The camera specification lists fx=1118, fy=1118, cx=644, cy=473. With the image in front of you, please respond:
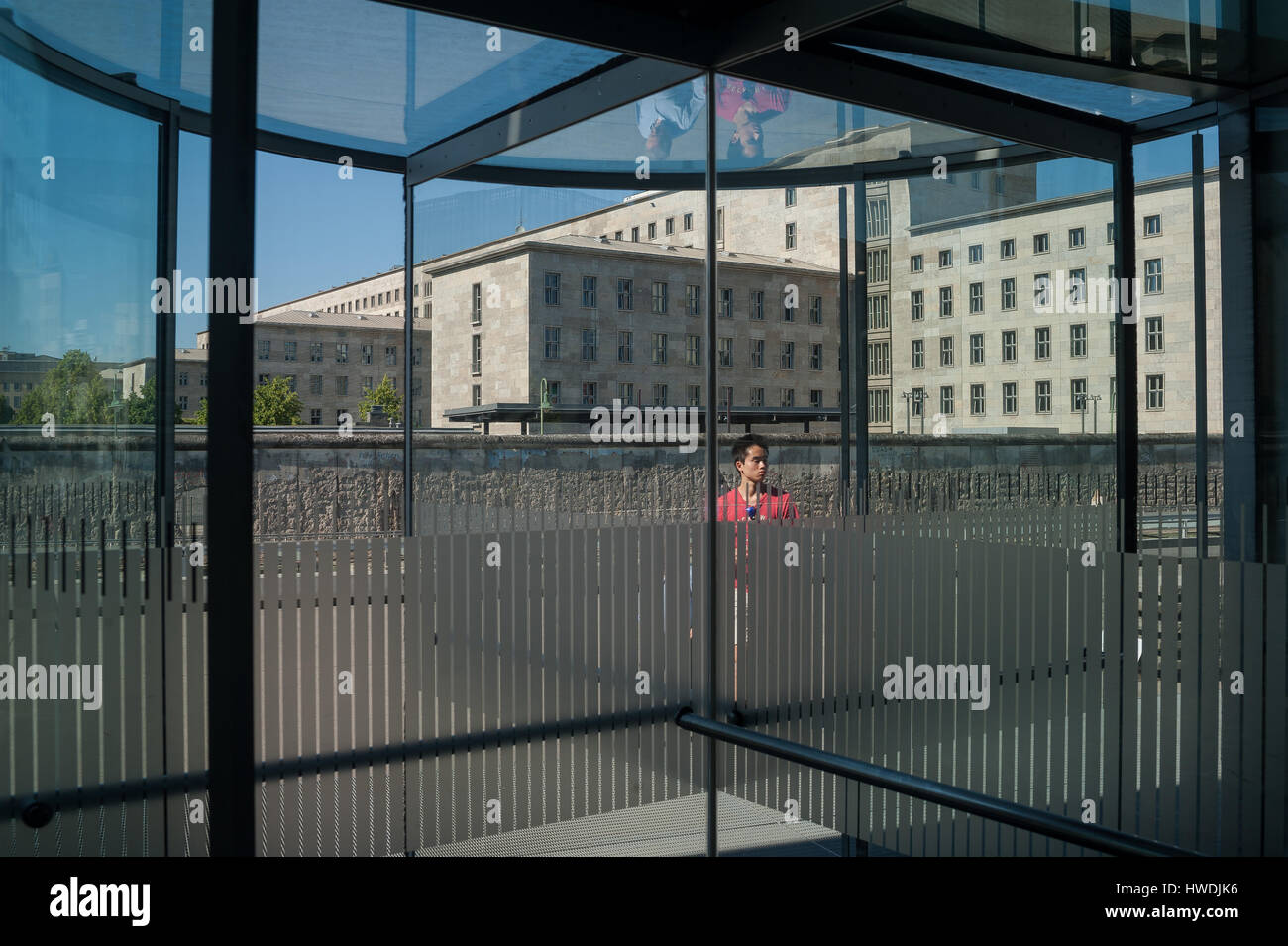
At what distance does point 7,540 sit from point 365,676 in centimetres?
146

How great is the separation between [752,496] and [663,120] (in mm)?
3172

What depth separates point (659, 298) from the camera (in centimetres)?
5491

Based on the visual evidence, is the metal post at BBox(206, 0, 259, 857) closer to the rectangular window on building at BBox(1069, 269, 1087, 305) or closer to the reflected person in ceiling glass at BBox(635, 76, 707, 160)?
the reflected person in ceiling glass at BBox(635, 76, 707, 160)

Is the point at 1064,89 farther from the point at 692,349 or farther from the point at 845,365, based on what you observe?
the point at 692,349

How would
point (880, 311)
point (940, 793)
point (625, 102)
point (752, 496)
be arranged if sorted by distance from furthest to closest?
point (880, 311)
point (752, 496)
point (625, 102)
point (940, 793)

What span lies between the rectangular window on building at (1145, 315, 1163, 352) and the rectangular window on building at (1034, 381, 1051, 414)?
78 cm

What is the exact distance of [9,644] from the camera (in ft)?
12.0

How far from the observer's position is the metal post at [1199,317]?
485cm

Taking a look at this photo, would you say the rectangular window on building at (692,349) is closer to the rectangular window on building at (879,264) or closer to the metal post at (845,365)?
Answer: the rectangular window on building at (879,264)

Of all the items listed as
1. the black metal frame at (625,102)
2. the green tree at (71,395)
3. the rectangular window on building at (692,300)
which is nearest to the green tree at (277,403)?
the rectangular window on building at (692,300)

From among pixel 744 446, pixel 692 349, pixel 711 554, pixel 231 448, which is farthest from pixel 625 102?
pixel 692 349

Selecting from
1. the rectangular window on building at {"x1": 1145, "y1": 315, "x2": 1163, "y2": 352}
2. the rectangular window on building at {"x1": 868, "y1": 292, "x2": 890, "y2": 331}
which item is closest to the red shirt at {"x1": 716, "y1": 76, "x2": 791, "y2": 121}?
the rectangular window on building at {"x1": 868, "y1": 292, "x2": 890, "y2": 331}
